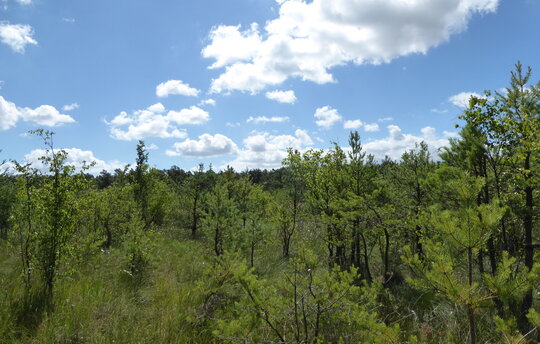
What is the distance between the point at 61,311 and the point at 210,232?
3.62 metres

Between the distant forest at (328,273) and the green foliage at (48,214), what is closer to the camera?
the distant forest at (328,273)

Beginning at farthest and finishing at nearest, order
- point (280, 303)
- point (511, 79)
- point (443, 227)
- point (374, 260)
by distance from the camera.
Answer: point (374, 260) < point (511, 79) < point (280, 303) < point (443, 227)

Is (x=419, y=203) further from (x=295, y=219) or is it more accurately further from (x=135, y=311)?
(x=135, y=311)

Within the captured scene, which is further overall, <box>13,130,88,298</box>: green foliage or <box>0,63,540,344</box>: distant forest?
<box>13,130,88,298</box>: green foliage

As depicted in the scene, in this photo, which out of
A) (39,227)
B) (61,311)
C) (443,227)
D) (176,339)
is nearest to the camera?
(443,227)

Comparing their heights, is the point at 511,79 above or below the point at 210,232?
above

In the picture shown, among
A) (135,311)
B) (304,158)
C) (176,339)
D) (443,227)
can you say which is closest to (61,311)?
(135,311)

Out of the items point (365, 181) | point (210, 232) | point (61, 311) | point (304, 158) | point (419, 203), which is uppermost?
point (304, 158)

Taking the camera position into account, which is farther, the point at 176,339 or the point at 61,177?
the point at 61,177

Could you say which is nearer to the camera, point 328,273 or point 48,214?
point 328,273

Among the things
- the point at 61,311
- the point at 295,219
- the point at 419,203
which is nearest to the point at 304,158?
the point at 295,219

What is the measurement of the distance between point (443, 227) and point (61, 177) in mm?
6741

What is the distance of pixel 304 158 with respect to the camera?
11.5 meters

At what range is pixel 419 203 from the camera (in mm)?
9023
